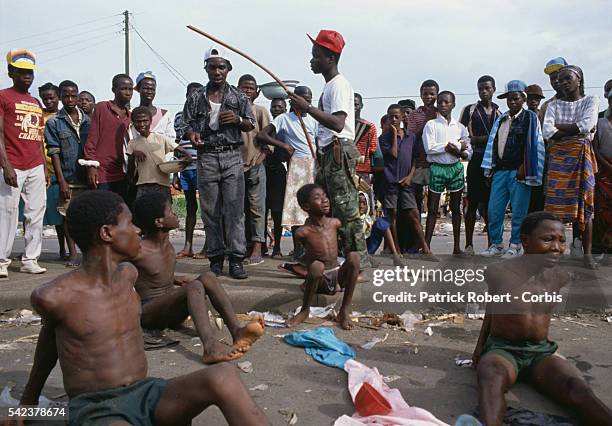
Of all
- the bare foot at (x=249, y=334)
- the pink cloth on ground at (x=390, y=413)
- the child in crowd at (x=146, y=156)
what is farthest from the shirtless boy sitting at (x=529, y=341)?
the child in crowd at (x=146, y=156)

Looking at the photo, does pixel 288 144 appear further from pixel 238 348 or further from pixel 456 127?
pixel 238 348

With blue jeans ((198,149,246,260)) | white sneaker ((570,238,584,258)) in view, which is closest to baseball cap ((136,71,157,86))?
blue jeans ((198,149,246,260))

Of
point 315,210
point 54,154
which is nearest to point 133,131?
point 54,154

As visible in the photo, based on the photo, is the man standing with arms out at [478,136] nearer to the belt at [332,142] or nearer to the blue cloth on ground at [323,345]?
the belt at [332,142]

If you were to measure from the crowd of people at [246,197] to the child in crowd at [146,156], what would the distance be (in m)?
0.02

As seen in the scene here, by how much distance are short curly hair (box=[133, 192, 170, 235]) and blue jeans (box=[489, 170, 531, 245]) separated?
3947mm

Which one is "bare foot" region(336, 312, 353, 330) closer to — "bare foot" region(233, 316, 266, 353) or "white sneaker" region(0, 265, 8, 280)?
"bare foot" region(233, 316, 266, 353)

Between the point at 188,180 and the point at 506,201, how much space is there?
3.81 m

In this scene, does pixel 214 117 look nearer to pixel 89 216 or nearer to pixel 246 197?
pixel 246 197

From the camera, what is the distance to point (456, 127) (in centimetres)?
696

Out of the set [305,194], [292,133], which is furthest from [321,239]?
[292,133]

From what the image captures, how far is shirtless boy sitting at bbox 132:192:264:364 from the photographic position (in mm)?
3837

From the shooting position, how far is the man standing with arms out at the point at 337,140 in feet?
16.1

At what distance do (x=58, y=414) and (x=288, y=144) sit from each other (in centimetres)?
471
